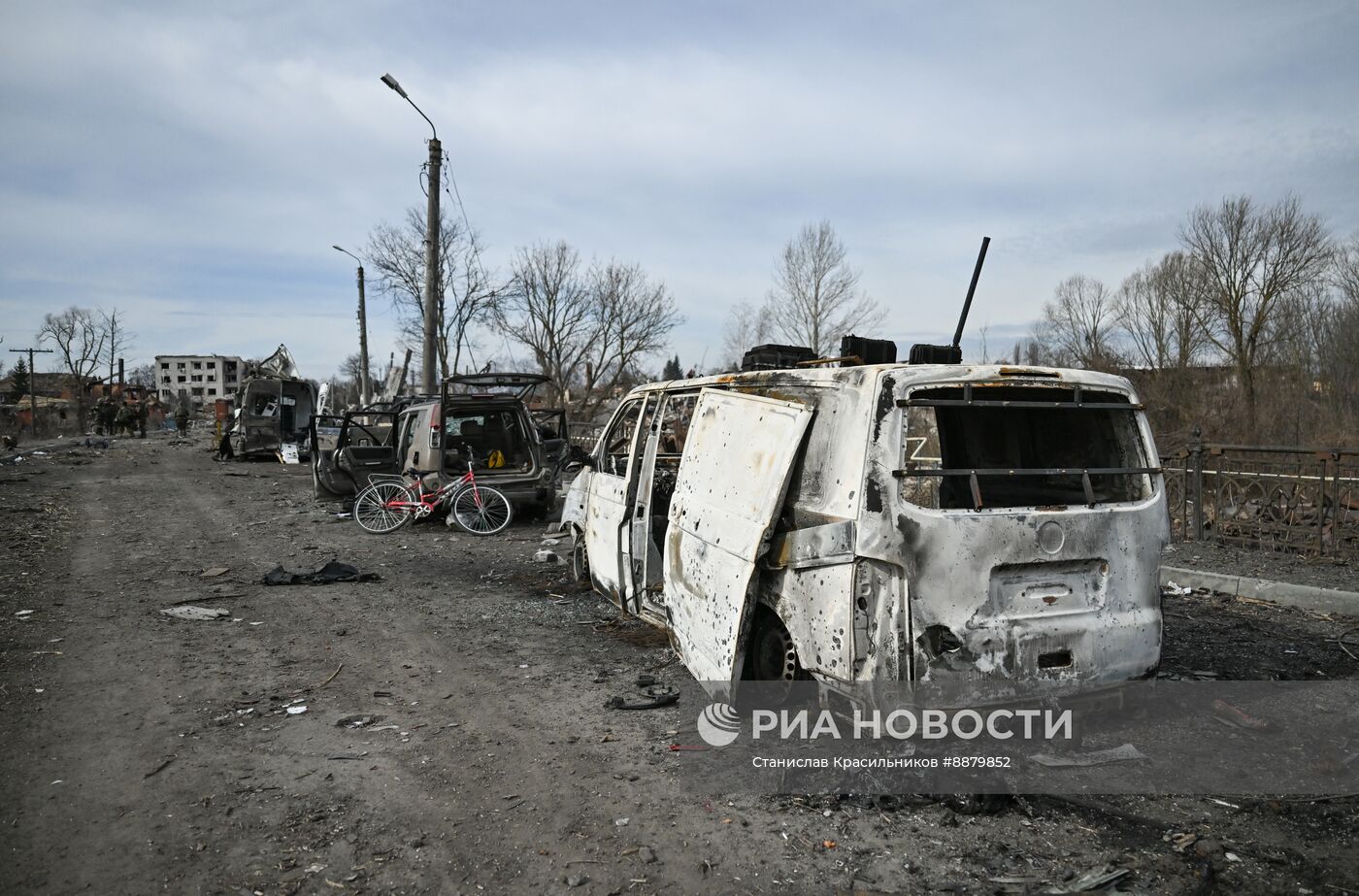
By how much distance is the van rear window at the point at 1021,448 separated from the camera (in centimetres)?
372

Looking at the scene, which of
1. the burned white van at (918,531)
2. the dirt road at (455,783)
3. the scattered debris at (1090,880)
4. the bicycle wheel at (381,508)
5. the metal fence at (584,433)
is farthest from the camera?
the metal fence at (584,433)


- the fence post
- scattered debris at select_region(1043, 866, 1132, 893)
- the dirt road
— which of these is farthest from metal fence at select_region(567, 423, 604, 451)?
scattered debris at select_region(1043, 866, 1132, 893)

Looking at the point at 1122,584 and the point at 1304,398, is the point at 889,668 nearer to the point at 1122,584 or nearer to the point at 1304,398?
the point at 1122,584

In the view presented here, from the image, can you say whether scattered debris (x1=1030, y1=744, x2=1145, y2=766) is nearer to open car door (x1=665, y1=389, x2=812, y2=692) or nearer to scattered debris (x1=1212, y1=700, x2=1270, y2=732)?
scattered debris (x1=1212, y1=700, x2=1270, y2=732)

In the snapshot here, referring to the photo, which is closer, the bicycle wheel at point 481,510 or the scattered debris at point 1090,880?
the scattered debris at point 1090,880

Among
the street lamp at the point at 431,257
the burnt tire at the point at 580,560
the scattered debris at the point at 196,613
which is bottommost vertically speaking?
the scattered debris at the point at 196,613

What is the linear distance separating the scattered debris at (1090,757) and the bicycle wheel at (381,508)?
30.0ft

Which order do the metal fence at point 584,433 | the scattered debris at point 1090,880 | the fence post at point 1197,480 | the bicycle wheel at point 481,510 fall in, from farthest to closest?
the metal fence at point 584,433 → the bicycle wheel at point 481,510 → the fence post at point 1197,480 → the scattered debris at point 1090,880

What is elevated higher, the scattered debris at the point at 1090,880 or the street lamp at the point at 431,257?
the street lamp at the point at 431,257

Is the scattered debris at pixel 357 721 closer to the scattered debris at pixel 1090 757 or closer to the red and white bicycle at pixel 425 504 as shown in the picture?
the scattered debris at pixel 1090 757

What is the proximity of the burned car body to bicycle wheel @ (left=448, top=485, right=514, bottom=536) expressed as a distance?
9.3 inches

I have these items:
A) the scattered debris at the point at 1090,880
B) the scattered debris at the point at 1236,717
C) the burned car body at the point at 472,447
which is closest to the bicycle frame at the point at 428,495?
the burned car body at the point at 472,447

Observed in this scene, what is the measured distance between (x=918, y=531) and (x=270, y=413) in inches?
974

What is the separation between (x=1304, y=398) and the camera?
881 inches
